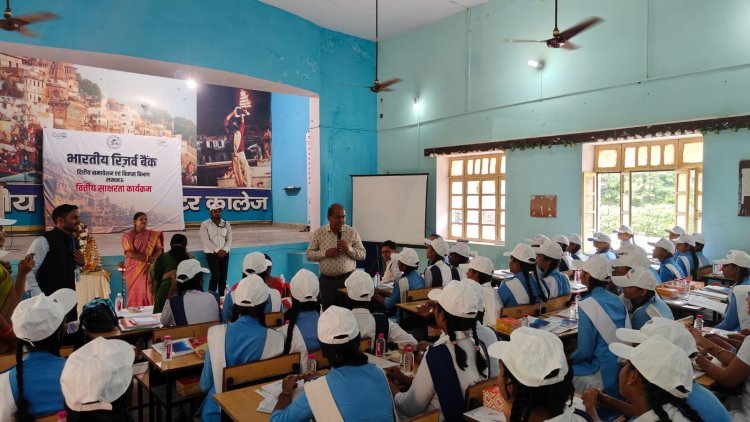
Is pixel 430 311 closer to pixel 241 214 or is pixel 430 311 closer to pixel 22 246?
pixel 22 246

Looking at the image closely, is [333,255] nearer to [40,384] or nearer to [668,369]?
[40,384]

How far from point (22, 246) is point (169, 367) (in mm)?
7391

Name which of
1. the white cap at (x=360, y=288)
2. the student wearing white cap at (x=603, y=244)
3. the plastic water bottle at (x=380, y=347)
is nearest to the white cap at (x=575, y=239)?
the student wearing white cap at (x=603, y=244)

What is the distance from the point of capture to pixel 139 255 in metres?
5.98

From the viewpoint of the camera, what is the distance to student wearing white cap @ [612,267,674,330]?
3.35 metres

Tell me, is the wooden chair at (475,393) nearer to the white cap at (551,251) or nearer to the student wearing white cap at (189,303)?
the student wearing white cap at (189,303)

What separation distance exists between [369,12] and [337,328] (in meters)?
8.06

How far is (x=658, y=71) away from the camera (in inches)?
249

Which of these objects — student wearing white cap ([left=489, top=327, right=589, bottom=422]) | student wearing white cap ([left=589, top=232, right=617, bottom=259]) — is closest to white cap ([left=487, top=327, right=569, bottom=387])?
student wearing white cap ([left=489, top=327, right=589, bottom=422])

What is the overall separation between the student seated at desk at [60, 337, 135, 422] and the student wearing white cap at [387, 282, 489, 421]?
1257mm

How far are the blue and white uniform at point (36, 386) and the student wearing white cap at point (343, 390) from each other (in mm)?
1061

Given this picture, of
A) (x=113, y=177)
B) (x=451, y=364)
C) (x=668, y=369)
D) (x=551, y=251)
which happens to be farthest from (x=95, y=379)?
(x=113, y=177)

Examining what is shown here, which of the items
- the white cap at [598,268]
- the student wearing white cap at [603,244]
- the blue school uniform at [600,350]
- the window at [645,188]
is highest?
the window at [645,188]

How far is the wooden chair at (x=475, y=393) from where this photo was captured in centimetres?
220
